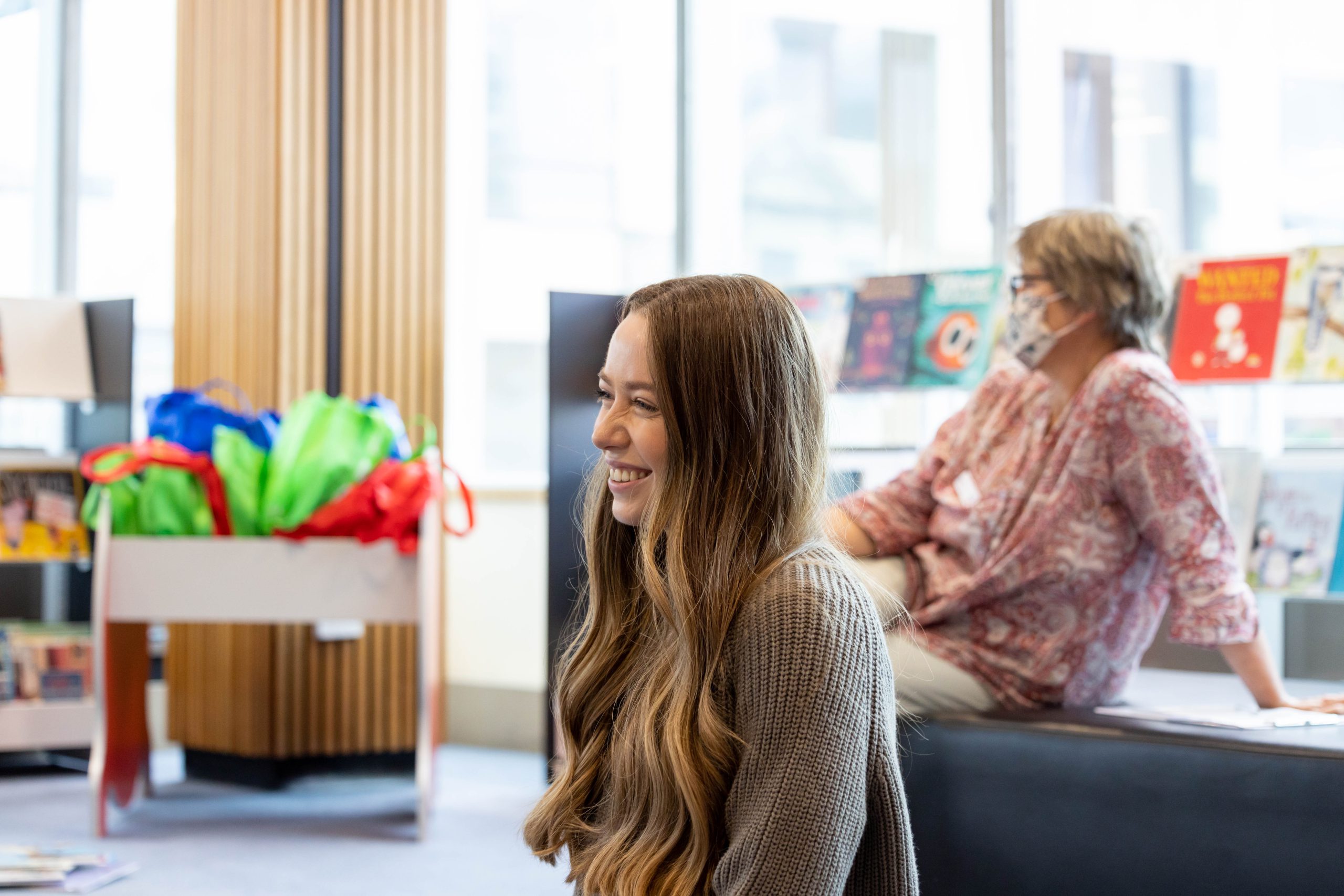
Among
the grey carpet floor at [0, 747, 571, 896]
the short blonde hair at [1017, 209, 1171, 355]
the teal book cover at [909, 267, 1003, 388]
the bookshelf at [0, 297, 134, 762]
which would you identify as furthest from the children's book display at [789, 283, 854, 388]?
the bookshelf at [0, 297, 134, 762]

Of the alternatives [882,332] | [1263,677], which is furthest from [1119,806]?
[882,332]

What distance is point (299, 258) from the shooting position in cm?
367

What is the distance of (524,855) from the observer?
2947mm

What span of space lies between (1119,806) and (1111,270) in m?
0.92

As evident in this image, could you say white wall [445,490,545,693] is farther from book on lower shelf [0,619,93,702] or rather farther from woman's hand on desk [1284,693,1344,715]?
woman's hand on desk [1284,693,1344,715]

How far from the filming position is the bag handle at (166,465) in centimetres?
309

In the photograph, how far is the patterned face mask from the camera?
224cm

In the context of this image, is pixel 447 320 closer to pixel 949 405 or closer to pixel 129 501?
pixel 129 501

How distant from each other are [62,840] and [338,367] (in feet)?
4.74

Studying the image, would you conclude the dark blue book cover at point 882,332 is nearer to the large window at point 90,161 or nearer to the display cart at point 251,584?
the display cart at point 251,584

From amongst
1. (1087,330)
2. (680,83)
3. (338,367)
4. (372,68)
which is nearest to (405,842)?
(338,367)

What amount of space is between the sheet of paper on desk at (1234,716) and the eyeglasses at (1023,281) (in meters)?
0.75

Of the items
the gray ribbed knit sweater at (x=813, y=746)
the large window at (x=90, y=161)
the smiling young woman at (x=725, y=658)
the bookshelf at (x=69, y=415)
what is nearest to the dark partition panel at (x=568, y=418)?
the smiling young woman at (x=725, y=658)

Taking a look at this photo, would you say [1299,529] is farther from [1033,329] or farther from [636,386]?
[636,386]
